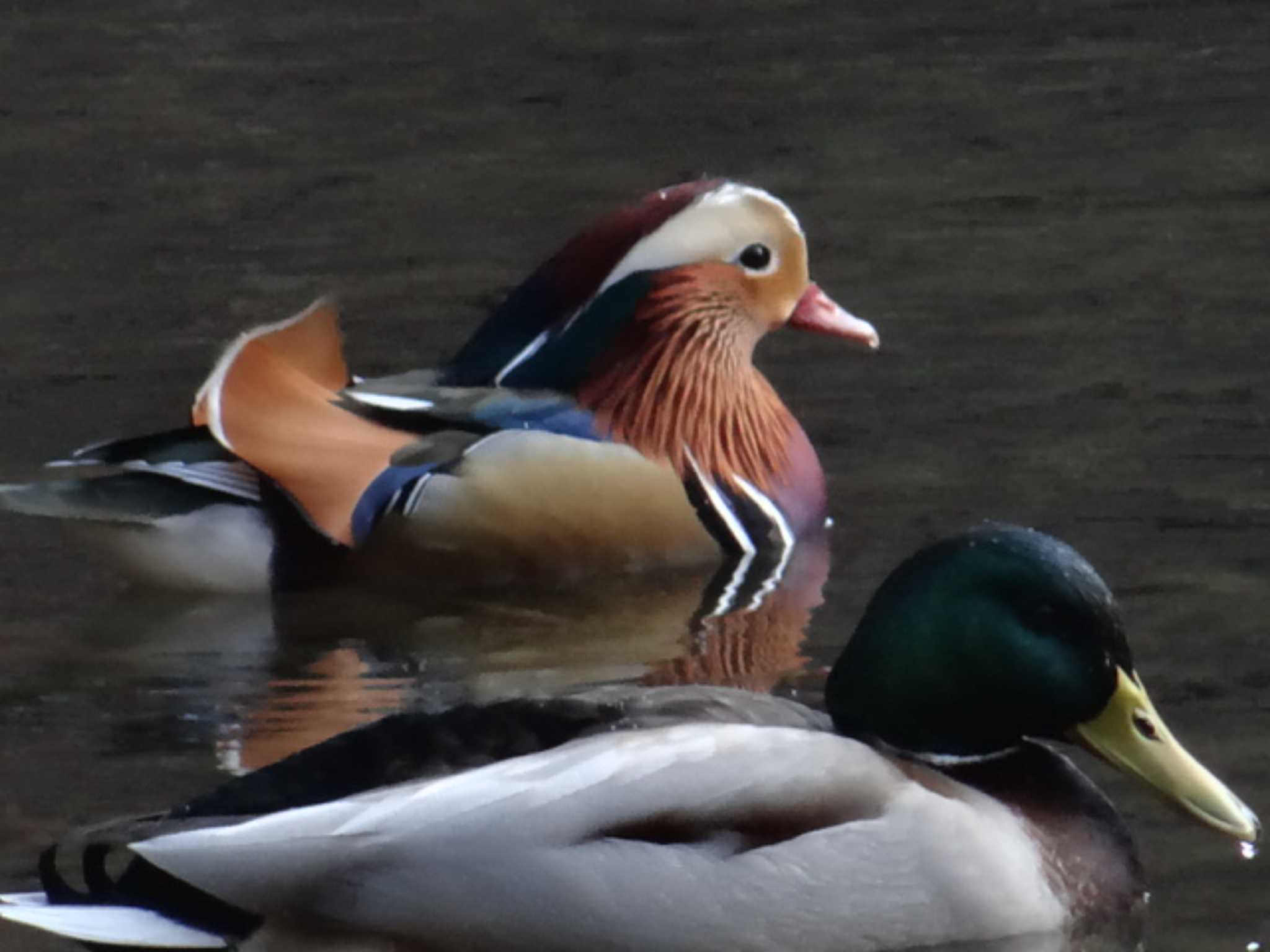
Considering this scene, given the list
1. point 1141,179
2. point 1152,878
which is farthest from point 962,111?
point 1152,878

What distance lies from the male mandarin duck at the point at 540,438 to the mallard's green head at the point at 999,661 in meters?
2.56

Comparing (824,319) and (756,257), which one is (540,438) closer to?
(756,257)

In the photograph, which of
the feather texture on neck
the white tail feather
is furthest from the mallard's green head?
the feather texture on neck

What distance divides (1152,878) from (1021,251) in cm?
540

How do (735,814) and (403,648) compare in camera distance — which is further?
(403,648)

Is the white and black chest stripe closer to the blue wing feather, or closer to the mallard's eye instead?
the blue wing feather

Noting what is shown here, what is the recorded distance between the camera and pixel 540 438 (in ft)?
27.0

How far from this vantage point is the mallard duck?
516 cm

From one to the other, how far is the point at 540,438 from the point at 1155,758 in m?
2.94

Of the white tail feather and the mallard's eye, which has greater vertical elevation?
the mallard's eye

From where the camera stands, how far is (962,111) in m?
13.0

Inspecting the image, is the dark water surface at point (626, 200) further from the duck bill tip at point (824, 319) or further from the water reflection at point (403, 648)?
the duck bill tip at point (824, 319)

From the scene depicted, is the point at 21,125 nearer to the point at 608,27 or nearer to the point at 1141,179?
the point at 608,27

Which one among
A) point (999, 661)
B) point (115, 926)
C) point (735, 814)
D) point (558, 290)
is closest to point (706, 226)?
point (558, 290)
